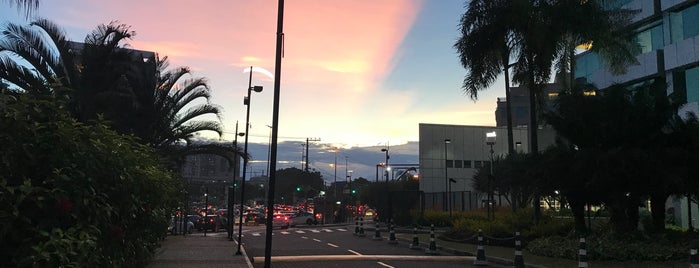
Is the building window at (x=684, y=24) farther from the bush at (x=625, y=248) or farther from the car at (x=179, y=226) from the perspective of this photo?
the car at (x=179, y=226)

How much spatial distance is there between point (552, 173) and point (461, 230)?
7.62 m

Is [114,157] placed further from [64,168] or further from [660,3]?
[660,3]

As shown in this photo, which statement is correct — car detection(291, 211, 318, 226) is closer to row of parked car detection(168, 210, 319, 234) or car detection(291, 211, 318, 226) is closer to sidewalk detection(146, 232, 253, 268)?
row of parked car detection(168, 210, 319, 234)

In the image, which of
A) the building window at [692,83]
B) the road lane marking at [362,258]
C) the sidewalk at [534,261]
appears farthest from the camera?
the building window at [692,83]

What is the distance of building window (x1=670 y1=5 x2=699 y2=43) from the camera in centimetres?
3153

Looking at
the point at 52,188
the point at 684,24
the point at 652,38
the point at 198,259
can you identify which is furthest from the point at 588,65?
the point at 52,188

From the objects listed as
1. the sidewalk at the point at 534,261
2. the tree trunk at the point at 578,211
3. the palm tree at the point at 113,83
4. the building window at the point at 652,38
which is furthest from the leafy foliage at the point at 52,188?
the building window at the point at 652,38

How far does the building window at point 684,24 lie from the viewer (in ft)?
103

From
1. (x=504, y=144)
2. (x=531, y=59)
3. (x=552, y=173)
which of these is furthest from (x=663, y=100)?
(x=504, y=144)

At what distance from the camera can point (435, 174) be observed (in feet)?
211

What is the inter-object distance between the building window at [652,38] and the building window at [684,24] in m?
2.34

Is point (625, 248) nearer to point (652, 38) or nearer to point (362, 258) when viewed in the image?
point (362, 258)

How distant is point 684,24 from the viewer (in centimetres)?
3238

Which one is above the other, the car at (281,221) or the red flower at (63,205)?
the red flower at (63,205)
